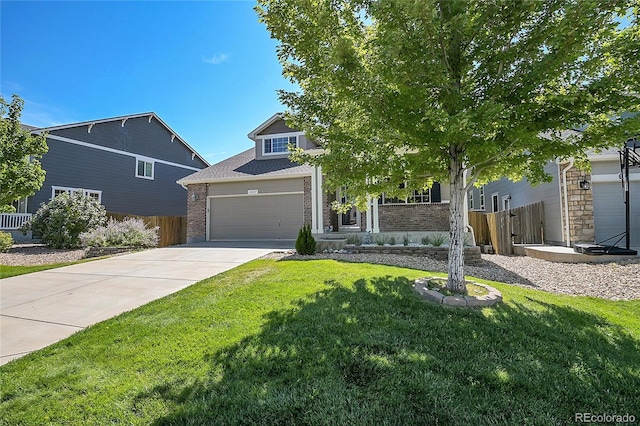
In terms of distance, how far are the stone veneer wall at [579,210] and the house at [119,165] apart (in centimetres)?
2278

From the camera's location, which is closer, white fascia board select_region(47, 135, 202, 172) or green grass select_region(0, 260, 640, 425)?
green grass select_region(0, 260, 640, 425)

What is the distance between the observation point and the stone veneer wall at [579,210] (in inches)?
389

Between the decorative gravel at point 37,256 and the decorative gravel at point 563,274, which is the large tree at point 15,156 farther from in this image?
the decorative gravel at point 563,274

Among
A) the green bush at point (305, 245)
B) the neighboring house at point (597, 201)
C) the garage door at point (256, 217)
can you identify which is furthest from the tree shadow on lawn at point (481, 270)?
the garage door at point (256, 217)

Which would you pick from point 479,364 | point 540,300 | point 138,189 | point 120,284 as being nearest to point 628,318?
point 540,300

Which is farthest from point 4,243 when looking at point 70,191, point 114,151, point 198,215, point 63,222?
point 114,151

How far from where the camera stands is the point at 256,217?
595 inches

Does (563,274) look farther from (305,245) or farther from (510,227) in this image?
(305,245)

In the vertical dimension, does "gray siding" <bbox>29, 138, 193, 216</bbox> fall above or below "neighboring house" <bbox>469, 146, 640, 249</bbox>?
above

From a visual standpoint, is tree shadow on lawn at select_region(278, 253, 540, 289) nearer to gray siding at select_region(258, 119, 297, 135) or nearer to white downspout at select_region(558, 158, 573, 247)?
white downspout at select_region(558, 158, 573, 247)

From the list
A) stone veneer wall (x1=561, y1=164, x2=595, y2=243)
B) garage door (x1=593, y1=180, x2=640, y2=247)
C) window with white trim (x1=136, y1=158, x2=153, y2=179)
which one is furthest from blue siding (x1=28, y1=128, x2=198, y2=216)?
garage door (x1=593, y1=180, x2=640, y2=247)

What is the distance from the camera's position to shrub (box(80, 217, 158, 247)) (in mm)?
11609

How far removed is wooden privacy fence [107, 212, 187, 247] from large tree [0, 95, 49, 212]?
17.0 feet

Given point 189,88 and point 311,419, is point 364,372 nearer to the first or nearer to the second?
point 311,419
